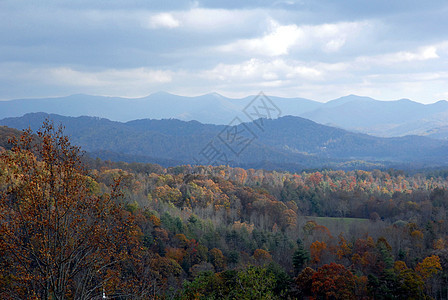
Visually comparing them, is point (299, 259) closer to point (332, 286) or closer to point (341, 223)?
point (332, 286)

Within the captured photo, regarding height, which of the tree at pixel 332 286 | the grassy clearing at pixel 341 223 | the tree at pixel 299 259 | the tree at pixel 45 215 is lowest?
the grassy clearing at pixel 341 223

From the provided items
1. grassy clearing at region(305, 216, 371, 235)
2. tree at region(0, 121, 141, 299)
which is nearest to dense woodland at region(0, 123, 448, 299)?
tree at region(0, 121, 141, 299)

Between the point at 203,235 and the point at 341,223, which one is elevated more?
the point at 203,235

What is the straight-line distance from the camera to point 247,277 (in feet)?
38.6

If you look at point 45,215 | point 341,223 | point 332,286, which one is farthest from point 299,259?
point 341,223

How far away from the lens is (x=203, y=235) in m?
41.7

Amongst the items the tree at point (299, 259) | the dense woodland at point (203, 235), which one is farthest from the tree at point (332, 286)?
the tree at point (299, 259)

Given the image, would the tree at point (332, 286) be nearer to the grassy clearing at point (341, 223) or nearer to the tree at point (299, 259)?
the tree at point (299, 259)

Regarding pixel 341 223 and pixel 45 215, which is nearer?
pixel 45 215

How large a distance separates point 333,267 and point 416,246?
17.9 metres

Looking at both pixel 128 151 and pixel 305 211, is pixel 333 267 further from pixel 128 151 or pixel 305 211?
pixel 128 151

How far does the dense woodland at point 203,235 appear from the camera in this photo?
25.7ft

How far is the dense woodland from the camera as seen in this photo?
784 cm

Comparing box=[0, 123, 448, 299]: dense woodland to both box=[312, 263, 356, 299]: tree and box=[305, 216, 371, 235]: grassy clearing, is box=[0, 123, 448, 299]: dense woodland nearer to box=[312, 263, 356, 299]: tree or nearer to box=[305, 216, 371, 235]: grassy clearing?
box=[312, 263, 356, 299]: tree
